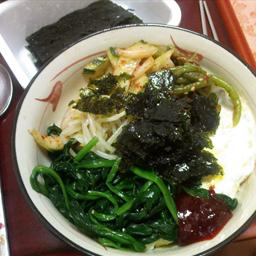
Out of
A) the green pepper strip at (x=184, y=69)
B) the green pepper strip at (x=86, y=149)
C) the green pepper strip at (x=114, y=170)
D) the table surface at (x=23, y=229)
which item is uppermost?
the green pepper strip at (x=184, y=69)

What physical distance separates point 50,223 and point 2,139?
495mm

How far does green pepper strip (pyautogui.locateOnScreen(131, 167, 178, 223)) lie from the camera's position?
105 centimetres

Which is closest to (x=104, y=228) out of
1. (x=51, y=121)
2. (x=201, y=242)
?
(x=201, y=242)

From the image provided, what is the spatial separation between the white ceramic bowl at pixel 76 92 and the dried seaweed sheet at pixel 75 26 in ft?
1.01

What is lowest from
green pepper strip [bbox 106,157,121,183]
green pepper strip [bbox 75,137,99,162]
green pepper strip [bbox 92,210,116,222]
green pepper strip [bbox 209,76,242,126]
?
green pepper strip [bbox 92,210,116,222]

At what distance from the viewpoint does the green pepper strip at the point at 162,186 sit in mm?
1045

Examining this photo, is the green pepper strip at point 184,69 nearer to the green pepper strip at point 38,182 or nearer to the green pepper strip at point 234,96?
the green pepper strip at point 234,96

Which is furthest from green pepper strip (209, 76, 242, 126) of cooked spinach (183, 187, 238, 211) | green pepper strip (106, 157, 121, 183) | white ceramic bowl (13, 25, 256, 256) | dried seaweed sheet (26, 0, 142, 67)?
dried seaweed sheet (26, 0, 142, 67)

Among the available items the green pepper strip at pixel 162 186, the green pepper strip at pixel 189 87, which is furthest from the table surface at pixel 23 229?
the green pepper strip at pixel 189 87

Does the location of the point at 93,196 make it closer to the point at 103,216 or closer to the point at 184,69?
the point at 103,216

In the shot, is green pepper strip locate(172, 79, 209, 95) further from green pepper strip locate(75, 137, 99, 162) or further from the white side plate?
the white side plate

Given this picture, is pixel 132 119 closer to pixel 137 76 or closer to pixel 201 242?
pixel 137 76

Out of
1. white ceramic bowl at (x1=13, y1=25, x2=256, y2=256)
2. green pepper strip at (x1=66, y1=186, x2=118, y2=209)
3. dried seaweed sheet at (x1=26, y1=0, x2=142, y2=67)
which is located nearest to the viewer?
white ceramic bowl at (x1=13, y1=25, x2=256, y2=256)

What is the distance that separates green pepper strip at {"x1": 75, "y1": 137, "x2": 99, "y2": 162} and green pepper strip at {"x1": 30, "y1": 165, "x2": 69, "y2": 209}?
0.09m
